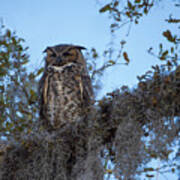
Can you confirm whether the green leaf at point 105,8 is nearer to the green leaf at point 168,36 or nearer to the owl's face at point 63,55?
the owl's face at point 63,55

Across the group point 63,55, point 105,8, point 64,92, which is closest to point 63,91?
point 64,92

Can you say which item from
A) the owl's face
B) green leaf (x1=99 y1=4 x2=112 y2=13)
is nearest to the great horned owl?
the owl's face

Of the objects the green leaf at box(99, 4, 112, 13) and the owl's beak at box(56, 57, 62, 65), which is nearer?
the green leaf at box(99, 4, 112, 13)

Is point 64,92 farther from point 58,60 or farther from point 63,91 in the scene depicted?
point 58,60

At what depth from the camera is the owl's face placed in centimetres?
383

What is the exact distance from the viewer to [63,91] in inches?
133

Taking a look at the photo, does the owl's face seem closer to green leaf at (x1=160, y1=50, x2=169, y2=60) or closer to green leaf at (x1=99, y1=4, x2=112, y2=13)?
green leaf at (x1=99, y1=4, x2=112, y2=13)

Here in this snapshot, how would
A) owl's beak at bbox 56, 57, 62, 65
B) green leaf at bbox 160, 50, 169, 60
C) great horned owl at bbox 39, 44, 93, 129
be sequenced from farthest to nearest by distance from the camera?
1. owl's beak at bbox 56, 57, 62, 65
2. great horned owl at bbox 39, 44, 93, 129
3. green leaf at bbox 160, 50, 169, 60

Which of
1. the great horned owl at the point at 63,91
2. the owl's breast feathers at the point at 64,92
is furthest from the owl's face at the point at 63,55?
the owl's breast feathers at the point at 64,92

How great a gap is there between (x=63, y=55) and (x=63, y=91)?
0.65 metres

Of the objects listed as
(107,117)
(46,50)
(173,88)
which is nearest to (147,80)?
(173,88)

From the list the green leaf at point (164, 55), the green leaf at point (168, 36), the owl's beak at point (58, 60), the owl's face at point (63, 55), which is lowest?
the green leaf at point (164, 55)

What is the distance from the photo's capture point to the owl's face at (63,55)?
12.6 ft

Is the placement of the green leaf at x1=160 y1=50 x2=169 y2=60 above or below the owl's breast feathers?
below
